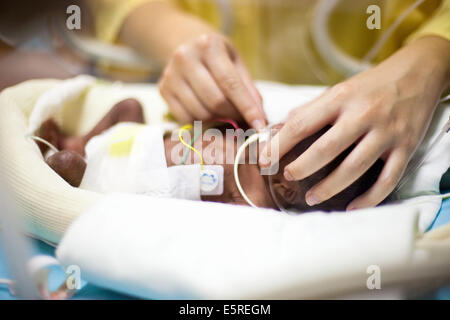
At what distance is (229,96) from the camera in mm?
720

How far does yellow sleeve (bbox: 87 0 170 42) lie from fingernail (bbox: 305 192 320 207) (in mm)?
876

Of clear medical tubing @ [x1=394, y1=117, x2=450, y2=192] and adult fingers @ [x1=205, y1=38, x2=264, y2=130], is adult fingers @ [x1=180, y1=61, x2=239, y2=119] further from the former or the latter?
clear medical tubing @ [x1=394, y1=117, x2=450, y2=192]

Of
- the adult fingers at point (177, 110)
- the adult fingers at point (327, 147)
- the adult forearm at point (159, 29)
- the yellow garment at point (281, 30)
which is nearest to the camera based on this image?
the adult fingers at point (327, 147)

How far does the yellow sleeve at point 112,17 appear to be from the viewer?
1.16 meters

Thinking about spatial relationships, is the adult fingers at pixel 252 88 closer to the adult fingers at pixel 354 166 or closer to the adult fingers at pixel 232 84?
the adult fingers at pixel 232 84

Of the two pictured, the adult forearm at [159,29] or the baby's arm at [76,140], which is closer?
the baby's arm at [76,140]

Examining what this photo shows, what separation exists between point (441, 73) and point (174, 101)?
1.60 feet

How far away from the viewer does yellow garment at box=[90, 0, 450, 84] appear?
3.05ft

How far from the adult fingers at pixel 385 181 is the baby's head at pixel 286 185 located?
0.06 ft

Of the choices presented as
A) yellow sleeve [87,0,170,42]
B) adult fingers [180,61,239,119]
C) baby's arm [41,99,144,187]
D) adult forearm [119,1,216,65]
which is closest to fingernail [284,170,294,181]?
adult fingers [180,61,239,119]

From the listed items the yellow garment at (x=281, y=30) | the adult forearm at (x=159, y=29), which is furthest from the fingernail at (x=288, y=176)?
the adult forearm at (x=159, y=29)

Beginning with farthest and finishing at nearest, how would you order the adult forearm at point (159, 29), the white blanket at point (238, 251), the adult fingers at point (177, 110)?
the adult forearm at point (159, 29) → the adult fingers at point (177, 110) → the white blanket at point (238, 251)
